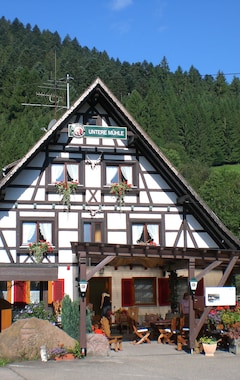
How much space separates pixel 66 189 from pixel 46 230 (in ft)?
5.47

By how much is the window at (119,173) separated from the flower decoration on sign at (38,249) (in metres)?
3.36

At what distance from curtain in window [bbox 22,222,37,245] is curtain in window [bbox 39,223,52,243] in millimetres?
258

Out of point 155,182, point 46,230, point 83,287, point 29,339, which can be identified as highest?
point 155,182

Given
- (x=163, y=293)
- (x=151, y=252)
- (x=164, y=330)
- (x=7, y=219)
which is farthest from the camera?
(x=163, y=293)

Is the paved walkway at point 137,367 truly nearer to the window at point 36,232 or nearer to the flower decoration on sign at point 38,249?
the flower decoration on sign at point 38,249

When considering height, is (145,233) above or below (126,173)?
below

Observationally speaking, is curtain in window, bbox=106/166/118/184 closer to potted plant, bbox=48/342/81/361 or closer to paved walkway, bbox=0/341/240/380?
paved walkway, bbox=0/341/240/380

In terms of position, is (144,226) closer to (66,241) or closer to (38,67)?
(66,241)

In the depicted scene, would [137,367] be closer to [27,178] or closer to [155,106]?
[27,178]

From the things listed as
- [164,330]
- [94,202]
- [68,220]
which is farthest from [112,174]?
[164,330]

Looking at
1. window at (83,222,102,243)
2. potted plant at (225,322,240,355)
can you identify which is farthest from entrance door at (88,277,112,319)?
potted plant at (225,322,240,355)

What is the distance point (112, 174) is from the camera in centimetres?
2361

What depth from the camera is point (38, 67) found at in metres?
127

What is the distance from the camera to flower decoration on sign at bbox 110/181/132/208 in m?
23.1
